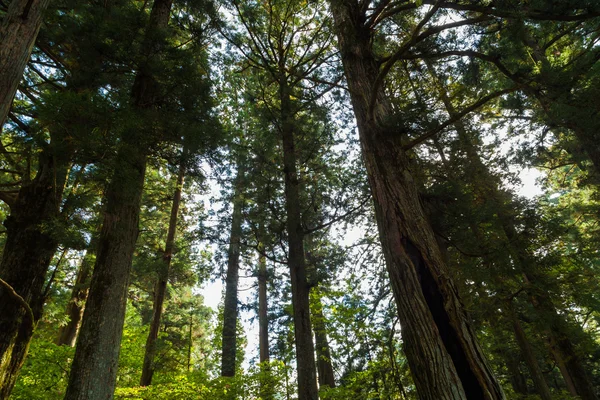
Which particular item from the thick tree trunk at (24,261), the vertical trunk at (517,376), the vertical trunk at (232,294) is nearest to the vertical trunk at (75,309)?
the vertical trunk at (232,294)

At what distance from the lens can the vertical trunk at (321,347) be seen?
10180mm

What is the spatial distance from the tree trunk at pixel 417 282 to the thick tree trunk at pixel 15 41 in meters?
3.28

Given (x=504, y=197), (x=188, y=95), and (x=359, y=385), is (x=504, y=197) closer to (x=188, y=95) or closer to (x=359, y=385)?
(x=359, y=385)

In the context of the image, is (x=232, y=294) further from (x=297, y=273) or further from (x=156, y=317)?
(x=297, y=273)

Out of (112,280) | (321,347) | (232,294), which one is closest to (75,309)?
(232,294)

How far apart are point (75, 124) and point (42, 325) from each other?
31.3 feet

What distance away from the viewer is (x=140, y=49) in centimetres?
432

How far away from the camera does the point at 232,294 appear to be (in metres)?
10.4

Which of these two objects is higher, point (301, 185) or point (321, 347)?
point (301, 185)

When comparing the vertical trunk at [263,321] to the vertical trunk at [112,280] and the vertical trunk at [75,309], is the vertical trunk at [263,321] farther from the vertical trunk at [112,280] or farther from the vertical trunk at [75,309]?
the vertical trunk at [112,280]

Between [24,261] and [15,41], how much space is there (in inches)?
→ 134

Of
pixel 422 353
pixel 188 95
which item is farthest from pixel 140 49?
pixel 422 353

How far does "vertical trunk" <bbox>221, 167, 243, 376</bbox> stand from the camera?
26.6 feet

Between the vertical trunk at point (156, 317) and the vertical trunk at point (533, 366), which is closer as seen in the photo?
the vertical trunk at point (533, 366)
